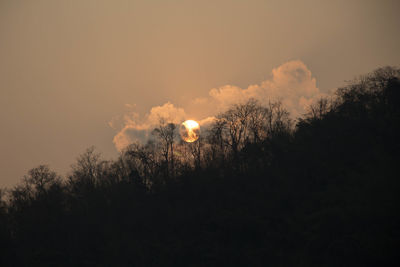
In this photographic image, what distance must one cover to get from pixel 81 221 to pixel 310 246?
38678mm

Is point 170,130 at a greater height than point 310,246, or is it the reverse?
point 170,130

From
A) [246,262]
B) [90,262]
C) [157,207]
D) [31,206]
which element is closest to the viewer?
[246,262]

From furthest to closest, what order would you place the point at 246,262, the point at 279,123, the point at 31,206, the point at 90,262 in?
1. the point at 279,123
2. the point at 31,206
3. the point at 90,262
4. the point at 246,262

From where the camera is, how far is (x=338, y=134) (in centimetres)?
5531

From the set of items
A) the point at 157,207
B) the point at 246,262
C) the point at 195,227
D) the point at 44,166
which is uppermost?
the point at 44,166

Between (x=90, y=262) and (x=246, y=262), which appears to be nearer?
(x=246, y=262)

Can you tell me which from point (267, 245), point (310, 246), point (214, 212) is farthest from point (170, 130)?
point (310, 246)

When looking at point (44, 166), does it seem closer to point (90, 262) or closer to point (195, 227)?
point (90, 262)

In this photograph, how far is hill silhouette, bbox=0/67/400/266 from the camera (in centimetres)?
4038

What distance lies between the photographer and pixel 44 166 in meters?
77.8

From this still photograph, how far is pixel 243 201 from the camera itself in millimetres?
54250

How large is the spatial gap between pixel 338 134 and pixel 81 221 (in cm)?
4451

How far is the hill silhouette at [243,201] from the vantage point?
1590 inches

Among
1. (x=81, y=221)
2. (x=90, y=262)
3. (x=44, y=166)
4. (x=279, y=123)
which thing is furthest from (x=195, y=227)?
(x=44, y=166)
